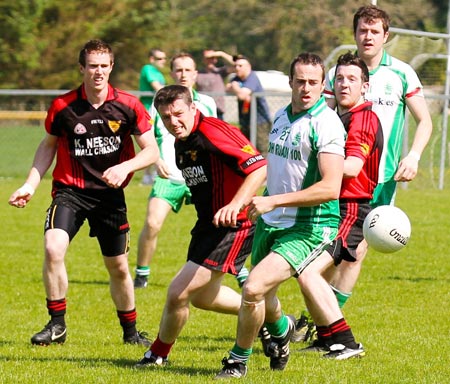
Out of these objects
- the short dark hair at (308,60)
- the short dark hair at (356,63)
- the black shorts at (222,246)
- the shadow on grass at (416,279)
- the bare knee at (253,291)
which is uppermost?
the short dark hair at (308,60)

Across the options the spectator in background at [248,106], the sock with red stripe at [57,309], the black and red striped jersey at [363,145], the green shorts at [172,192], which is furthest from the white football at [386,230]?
the spectator in background at [248,106]

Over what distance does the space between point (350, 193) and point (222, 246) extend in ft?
3.90

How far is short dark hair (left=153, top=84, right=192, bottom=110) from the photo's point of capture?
6.00 m

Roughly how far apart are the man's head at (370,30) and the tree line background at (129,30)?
72.5 feet

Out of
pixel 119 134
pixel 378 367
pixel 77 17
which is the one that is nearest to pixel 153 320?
pixel 119 134

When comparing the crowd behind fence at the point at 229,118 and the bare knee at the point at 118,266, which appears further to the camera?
the crowd behind fence at the point at 229,118

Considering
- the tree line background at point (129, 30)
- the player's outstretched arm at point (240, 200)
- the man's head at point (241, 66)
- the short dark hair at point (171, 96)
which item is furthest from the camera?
the tree line background at point (129, 30)

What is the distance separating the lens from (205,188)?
625 centimetres

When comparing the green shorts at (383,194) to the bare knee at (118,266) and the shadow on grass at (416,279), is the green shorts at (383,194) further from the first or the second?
the shadow on grass at (416,279)

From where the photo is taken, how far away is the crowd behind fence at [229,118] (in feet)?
58.3

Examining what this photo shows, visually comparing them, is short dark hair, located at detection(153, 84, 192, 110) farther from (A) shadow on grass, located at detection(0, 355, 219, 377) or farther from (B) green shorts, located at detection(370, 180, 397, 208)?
(B) green shorts, located at detection(370, 180, 397, 208)

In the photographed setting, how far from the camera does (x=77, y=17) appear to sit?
37.7 metres

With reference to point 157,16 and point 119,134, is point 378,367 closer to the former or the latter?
point 119,134

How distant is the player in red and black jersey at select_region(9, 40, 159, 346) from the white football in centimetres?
155
